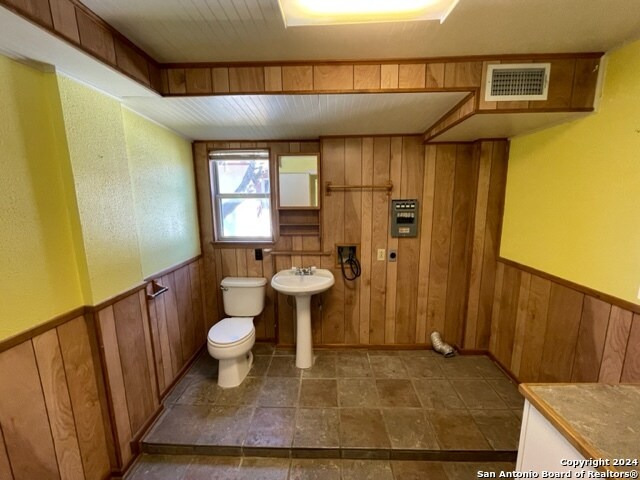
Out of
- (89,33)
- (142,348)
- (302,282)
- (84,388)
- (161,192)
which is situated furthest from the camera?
(302,282)

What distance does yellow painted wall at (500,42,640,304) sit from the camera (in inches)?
48.9

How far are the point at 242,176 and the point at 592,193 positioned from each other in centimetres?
260

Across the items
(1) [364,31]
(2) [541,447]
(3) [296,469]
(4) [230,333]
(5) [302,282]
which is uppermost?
(1) [364,31]

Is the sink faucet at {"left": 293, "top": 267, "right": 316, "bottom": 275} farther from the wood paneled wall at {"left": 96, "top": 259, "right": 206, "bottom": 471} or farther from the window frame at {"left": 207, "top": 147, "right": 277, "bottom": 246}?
the wood paneled wall at {"left": 96, "top": 259, "right": 206, "bottom": 471}

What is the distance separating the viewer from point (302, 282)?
2.28m

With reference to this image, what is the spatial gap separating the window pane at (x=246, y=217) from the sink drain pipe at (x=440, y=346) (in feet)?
6.38

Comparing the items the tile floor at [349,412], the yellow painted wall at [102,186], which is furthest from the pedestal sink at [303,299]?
the yellow painted wall at [102,186]

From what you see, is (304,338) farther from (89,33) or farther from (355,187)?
(89,33)

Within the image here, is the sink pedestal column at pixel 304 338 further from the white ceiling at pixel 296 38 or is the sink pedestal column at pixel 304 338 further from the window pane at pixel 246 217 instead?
the white ceiling at pixel 296 38

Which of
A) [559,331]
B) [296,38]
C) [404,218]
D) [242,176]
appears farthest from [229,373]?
[559,331]

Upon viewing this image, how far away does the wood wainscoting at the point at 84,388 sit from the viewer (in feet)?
3.39

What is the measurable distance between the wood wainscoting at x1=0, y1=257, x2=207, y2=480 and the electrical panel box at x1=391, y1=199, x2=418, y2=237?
2004 mm

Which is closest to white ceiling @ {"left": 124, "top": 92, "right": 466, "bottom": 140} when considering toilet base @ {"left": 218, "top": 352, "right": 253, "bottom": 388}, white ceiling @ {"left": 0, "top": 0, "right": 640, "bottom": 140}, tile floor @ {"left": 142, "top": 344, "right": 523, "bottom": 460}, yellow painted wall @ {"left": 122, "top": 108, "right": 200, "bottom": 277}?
white ceiling @ {"left": 0, "top": 0, "right": 640, "bottom": 140}

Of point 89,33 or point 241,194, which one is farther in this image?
point 241,194
